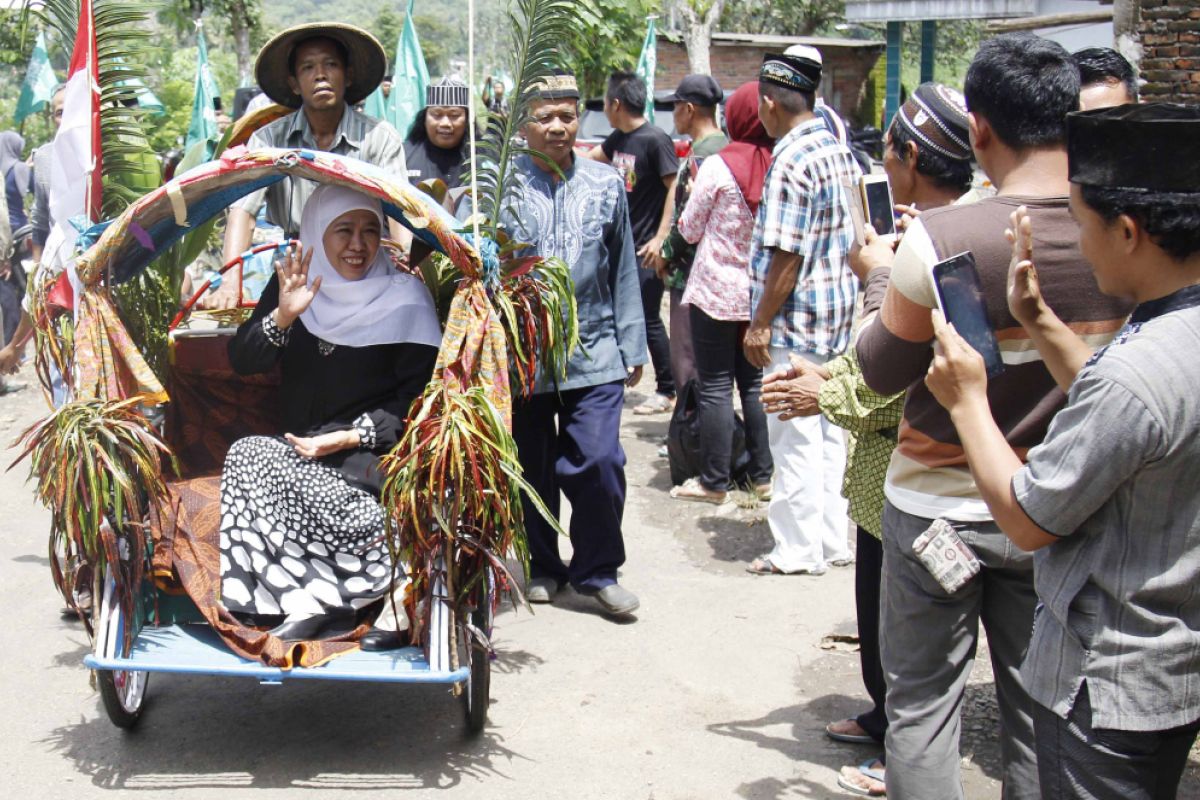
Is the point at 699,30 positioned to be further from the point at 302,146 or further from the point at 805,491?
the point at 805,491

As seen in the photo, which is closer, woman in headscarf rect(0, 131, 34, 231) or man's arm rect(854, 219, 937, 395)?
man's arm rect(854, 219, 937, 395)

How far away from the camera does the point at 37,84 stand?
11.7 metres

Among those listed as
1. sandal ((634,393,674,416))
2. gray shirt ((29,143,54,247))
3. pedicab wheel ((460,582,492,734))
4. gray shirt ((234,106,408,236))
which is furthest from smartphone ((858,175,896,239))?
sandal ((634,393,674,416))

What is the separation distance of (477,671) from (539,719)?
476 mm

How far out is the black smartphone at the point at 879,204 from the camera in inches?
129

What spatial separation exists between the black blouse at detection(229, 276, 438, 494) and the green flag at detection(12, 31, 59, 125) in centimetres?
763

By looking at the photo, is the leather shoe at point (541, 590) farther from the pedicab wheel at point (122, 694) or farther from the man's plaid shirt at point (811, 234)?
the pedicab wheel at point (122, 694)

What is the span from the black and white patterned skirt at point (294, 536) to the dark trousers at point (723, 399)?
2.61m

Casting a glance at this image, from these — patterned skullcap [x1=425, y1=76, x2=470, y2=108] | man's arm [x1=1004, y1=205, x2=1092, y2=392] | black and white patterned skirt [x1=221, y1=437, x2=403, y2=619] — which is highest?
patterned skullcap [x1=425, y1=76, x2=470, y2=108]

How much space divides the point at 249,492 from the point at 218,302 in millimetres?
1466

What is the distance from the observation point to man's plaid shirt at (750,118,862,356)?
5.52 metres

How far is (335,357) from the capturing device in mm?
4629

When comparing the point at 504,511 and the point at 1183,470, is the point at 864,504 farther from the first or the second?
the point at 1183,470

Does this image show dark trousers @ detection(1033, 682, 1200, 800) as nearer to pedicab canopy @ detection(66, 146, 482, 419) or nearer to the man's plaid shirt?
pedicab canopy @ detection(66, 146, 482, 419)
